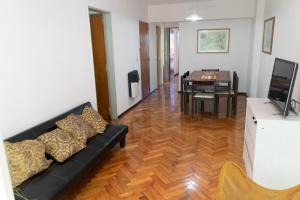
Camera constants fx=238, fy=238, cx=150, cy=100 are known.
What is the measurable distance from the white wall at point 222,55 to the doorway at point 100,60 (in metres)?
3.00

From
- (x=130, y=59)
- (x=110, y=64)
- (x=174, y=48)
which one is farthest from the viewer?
(x=174, y=48)

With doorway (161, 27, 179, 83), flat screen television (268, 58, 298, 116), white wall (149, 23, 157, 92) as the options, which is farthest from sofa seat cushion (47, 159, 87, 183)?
doorway (161, 27, 179, 83)

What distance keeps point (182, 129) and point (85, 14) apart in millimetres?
2457

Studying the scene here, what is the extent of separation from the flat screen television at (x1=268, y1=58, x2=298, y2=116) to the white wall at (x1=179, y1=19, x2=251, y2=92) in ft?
13.8

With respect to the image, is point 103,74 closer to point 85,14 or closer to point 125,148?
point 85,14

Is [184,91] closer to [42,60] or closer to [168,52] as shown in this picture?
[42,60]

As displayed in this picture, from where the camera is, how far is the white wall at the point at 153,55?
693 cm

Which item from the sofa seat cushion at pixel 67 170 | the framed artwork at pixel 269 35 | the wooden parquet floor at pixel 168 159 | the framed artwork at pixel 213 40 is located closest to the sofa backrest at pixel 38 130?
the sofa seat cushion at pixel 67 170

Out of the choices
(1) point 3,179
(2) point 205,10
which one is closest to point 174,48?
(2) point 205,10

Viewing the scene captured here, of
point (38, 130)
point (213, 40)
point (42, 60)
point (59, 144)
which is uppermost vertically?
point (213, 40)

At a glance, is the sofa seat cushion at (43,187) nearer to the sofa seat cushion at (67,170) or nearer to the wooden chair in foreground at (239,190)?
the sofa seat cushion at (67,170)

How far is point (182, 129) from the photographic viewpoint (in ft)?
13.8

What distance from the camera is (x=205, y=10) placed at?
6.21m

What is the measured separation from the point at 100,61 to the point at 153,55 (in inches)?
114
